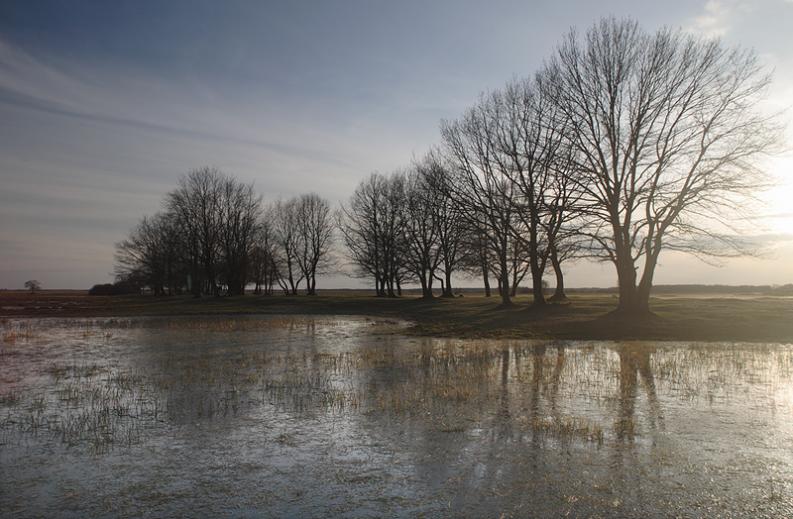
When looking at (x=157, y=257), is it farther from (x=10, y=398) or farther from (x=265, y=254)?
(x=10, y=398)

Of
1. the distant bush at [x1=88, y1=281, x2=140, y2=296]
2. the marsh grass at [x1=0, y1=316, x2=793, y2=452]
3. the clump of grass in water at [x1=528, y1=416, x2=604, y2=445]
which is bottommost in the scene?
the clump of grass in water at [x1=528, y1=416, x2=604, y2=445]

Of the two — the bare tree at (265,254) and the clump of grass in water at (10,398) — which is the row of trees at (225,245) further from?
the clump of grass in water at (10,398)

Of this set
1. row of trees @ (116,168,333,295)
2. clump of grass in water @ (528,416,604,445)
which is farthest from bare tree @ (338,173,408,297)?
clump of grass in water @ (528,416,604,445)

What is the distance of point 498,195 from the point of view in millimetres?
40406

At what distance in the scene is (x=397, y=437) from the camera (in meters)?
8.62

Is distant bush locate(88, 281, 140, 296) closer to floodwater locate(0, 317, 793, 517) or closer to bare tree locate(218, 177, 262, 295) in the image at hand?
bare tree locate(218, 177, 262, 295)

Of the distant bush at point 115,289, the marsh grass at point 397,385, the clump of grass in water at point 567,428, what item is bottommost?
the clump of grass in water at point 567,428

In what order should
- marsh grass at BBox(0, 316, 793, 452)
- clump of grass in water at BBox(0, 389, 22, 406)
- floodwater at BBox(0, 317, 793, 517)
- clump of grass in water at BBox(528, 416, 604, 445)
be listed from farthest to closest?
clump of grass in water at BBox(0, 389, 22, 406), marsh grass at BBox(0, 316, 793, 452), clump of grass in water at BBox(528, 416, 604, 445), floodwater at BBox(0, 317, 793, 517)

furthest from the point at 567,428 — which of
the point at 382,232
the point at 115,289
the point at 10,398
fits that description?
the point at 115,289

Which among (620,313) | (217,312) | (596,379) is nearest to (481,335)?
(620,313)

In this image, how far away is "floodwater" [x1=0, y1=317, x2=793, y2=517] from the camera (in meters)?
6.16

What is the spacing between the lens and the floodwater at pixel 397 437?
6.16 metres

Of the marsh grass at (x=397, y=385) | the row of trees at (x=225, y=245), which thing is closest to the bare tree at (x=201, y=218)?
the row of trees at (x=225, y=245)

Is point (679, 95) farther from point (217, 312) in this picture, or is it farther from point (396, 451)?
point (217, 312)
